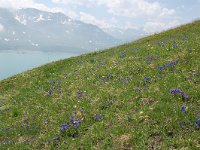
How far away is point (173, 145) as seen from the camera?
10438 mm

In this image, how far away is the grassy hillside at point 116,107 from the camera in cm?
1148

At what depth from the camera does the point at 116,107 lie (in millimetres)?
14656

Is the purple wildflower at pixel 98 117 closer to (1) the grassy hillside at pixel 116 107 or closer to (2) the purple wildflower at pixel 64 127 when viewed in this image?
(1) the grassy hillside at pixel 116 107

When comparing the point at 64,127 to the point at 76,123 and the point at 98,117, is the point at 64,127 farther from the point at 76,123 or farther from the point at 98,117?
the point at 98,117

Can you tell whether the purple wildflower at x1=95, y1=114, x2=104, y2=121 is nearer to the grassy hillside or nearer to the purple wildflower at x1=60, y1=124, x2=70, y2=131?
the grassy hillside

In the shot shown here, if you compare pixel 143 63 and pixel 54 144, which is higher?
pixel 143 63

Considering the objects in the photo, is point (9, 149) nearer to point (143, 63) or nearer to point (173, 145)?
point (173, 145)

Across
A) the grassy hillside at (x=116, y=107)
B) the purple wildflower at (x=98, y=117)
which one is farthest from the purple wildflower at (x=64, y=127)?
the purple wildflower at (x=98, y=117)

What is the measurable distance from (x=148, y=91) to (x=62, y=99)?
16.7 ft

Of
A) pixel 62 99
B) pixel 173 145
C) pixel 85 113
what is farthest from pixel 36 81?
pixel 173 145

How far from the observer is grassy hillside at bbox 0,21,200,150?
11.5 metres

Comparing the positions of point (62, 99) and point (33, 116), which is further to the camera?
point (62, 99)

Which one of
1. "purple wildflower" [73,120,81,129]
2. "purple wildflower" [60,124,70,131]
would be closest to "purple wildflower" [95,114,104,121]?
"purple wildflower" [73,120,81,129]

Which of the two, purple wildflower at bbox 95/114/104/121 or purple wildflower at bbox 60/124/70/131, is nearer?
purple wildflower at bbox 60/124/70/131
